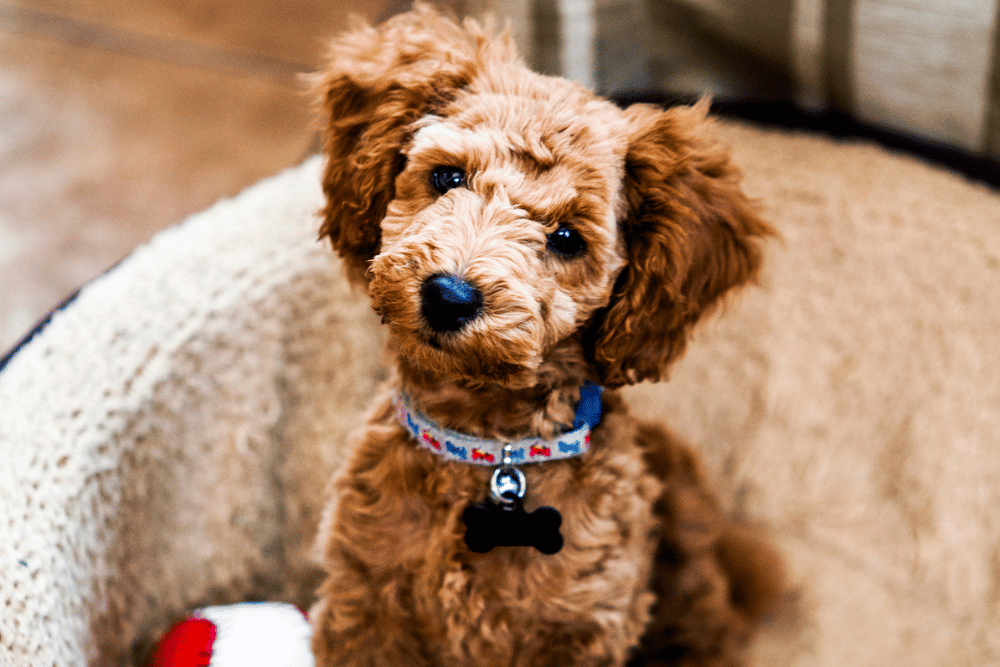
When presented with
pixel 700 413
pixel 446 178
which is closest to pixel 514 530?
pixel 446 178

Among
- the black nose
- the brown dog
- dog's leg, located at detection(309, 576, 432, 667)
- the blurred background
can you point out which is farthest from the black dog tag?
the blurred background

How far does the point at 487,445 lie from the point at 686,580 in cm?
52

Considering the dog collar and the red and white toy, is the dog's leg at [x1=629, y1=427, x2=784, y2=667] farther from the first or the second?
the red and white toy

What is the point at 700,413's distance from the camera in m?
1.79

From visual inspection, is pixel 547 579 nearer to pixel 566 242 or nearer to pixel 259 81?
pixel 566 242

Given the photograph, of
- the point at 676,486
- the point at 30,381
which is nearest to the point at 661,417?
the point at 676,486

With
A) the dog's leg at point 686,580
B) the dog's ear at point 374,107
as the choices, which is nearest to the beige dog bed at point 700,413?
the dog's leg at point 686,580

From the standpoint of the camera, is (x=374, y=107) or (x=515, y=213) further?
(x=374, y=107)

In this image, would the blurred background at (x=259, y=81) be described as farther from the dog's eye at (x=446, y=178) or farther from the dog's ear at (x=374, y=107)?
the dog's eye at (x=446, y=178)

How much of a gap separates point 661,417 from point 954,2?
0.96m

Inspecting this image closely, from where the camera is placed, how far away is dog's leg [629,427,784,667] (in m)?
1.42

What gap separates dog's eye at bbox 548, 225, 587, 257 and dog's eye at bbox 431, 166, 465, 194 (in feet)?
0.43

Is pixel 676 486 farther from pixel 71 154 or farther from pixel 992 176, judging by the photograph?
pixel 71 154

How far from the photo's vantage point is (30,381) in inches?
50.3
